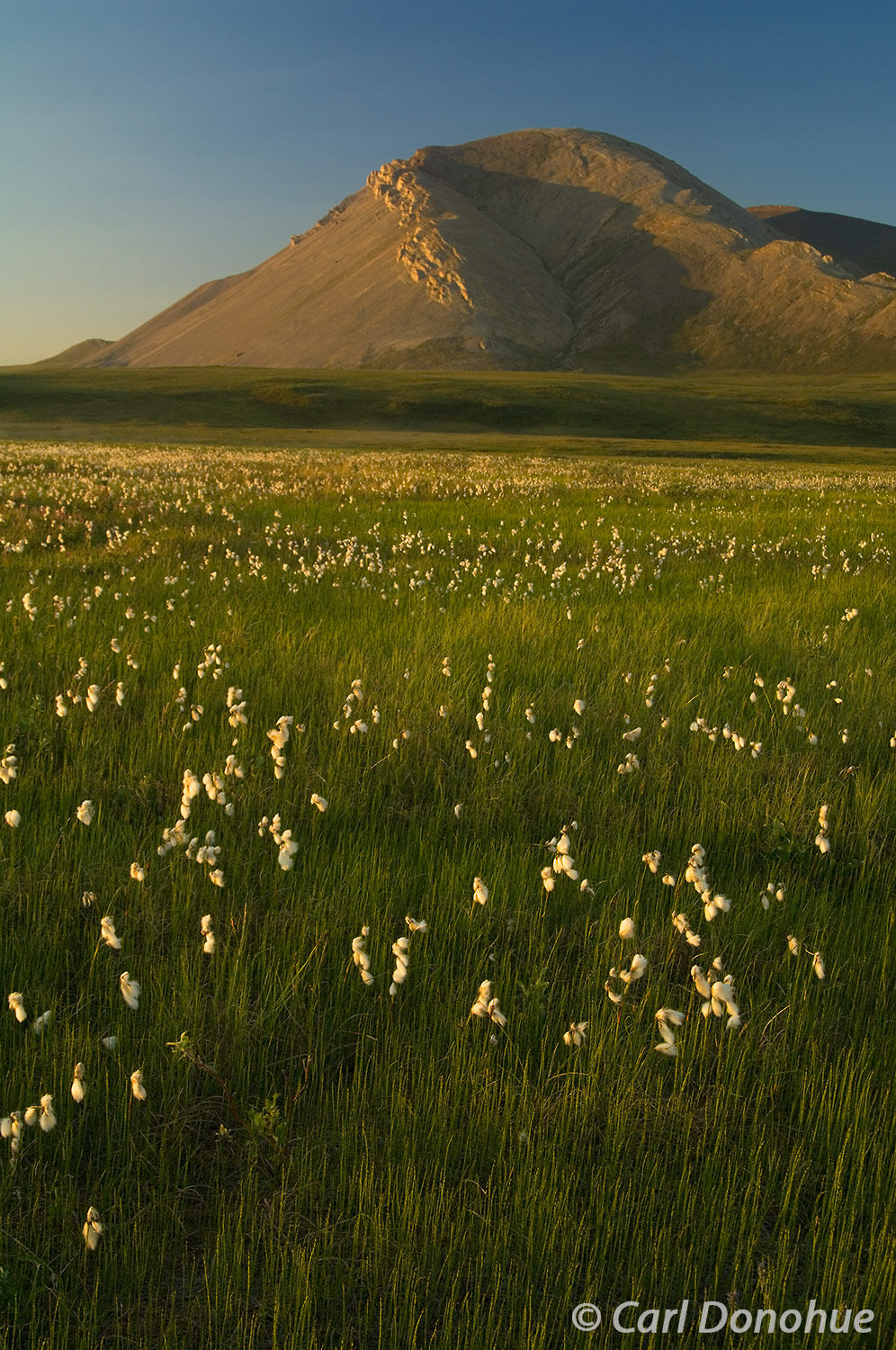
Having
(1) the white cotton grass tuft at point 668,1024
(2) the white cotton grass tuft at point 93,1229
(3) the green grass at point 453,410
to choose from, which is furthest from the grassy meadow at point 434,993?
(3) the green grass at point 453,410

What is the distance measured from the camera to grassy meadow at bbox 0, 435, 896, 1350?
2309 millimetres

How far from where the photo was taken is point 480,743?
5.48 m

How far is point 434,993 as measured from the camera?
10.7 feet

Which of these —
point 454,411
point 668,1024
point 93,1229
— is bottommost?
point 93,1229

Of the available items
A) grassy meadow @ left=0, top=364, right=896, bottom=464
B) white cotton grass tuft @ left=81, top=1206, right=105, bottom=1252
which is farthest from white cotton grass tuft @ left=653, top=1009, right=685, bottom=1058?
grassy meadow @ left=0, top=364, right=896, bottom=464

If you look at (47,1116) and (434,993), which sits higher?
(47,1116)

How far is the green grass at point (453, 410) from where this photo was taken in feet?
353

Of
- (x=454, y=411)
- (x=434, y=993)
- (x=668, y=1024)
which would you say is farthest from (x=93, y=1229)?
(x=454, y=411)

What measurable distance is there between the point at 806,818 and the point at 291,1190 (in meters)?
3.40

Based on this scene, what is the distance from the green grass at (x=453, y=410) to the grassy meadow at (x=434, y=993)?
263 ft

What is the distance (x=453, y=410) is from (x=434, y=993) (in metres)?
131

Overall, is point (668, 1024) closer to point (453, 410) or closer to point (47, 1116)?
point (47, 1116)

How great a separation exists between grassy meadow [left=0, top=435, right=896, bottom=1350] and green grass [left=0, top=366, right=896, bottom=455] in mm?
80141

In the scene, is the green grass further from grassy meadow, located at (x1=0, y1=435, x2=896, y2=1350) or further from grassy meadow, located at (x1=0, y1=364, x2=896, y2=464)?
grassy meadow, located at (x1=0, y1=435, x2=896, y2=1350)
